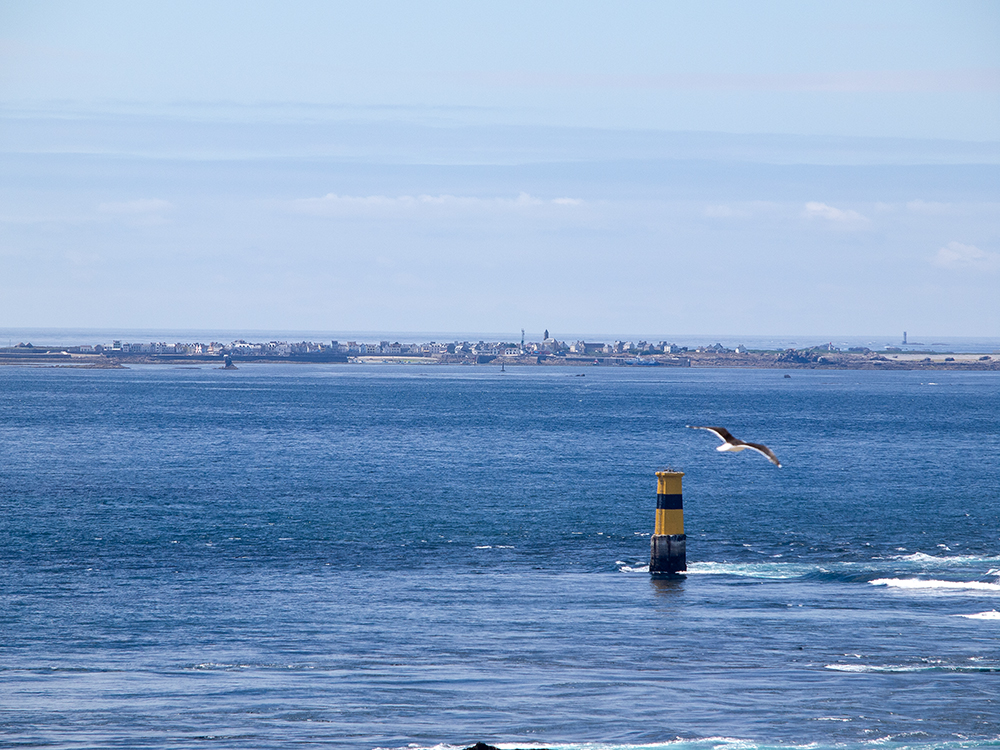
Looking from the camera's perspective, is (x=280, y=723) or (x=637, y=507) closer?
(x=280, y=723)

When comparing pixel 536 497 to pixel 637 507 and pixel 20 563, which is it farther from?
pixel 20 563

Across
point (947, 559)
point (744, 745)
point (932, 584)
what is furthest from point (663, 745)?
point (947, 559)

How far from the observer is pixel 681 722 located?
23844 millimetres

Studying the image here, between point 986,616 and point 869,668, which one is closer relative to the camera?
point 869,668

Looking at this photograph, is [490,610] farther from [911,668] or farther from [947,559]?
[947,559]

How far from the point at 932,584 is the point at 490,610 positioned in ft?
47.8

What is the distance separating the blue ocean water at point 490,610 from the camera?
24156 millimetres

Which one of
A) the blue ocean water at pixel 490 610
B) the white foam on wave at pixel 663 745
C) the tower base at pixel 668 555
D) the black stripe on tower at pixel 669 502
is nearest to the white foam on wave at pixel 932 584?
the blue ocean water at pixel 490 610

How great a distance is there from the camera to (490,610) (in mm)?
35219

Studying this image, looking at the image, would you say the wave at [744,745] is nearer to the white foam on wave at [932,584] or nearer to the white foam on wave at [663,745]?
the white foam on wave at [663,745]

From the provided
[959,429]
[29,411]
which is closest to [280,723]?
[959,429]

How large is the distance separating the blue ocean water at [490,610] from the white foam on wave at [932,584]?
0.20 metres

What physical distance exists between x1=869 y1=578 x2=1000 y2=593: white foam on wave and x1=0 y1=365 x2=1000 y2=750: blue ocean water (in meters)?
0.20

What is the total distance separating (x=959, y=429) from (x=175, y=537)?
106843 millimetres
